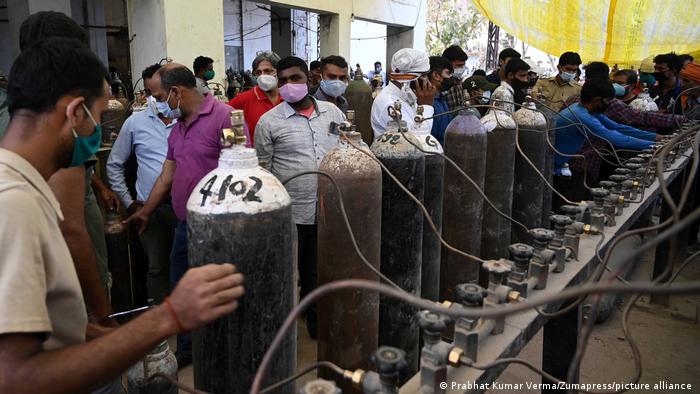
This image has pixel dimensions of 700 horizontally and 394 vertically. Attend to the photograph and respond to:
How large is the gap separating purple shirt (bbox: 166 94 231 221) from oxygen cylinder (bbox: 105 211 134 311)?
624 mm

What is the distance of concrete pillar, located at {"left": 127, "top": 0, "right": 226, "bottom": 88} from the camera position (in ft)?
21.5

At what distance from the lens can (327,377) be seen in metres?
2.03

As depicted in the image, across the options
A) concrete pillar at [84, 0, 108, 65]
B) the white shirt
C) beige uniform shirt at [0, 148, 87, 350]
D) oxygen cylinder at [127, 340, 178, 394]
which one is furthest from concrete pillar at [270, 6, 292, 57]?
beige uniform shirt at [0, 148, 87, 350]

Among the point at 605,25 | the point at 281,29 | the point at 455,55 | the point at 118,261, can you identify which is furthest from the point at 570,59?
the point at 281,29

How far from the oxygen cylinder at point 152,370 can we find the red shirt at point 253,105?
2327 millimetres

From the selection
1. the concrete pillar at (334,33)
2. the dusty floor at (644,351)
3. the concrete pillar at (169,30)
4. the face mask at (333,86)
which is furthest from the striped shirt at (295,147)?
the concrete pillar at (334,33)

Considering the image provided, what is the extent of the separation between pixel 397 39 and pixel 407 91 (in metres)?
10.2

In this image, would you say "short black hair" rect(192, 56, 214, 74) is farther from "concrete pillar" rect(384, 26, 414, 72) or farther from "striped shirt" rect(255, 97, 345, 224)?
"concrete pillar" rect(384, 26, 414, 72)

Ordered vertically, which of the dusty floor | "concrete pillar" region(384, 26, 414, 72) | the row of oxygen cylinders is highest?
"concrete pillar" region(384, 26, 414, 72)

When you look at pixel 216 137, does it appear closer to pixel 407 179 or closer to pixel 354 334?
pixel 407 179

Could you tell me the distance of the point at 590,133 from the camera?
410 centimetres

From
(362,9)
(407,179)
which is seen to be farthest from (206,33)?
(407,179)

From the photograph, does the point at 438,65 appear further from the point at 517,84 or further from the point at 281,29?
the point at 281,29

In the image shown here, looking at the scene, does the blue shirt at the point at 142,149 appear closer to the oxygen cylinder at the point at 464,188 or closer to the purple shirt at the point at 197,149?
the purple shirt at the point at 197,149
